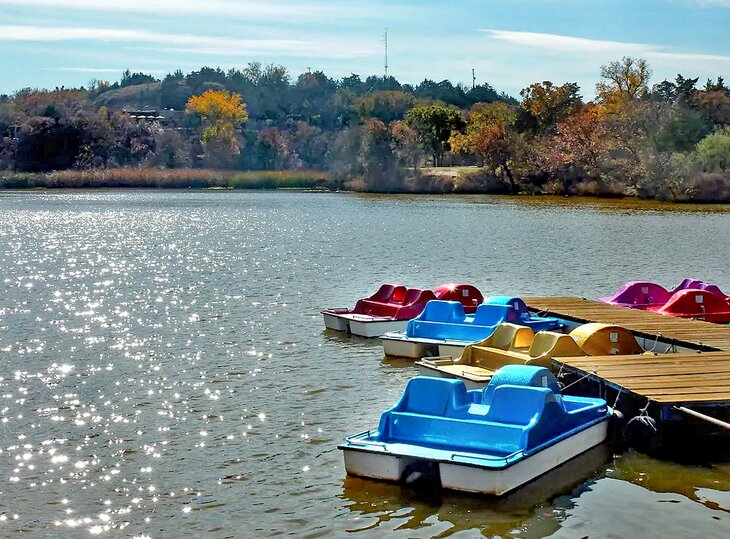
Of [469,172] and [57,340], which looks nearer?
[57,340]

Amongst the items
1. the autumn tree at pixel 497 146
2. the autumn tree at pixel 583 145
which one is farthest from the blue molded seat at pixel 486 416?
the autumn tree at pixel 497 146

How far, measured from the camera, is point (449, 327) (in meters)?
24.7

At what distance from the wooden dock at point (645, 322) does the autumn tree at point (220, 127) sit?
5832 inches

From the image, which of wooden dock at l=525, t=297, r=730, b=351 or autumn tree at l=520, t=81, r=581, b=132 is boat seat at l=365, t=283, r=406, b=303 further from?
autumn tree at l=520, t=81, r=581, b=132

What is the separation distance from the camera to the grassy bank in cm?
14912

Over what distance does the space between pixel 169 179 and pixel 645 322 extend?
129 metres

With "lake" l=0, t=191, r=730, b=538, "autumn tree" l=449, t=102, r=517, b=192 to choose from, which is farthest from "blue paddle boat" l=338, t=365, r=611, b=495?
"autumn tree" l=449, t=102, r=517, b=192

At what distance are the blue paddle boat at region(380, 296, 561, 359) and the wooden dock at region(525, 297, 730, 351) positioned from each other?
1.70m

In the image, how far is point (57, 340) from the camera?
2764 centimetres

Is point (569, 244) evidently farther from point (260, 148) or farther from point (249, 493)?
point (260, 148)

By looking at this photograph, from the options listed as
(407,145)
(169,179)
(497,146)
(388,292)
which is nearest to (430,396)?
(388,292)

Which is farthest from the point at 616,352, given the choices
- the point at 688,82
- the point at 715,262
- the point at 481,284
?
the point at 688,82

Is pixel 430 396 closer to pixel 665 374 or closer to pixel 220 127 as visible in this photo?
pixel 665 374

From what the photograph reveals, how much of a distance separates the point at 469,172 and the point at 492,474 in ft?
364
